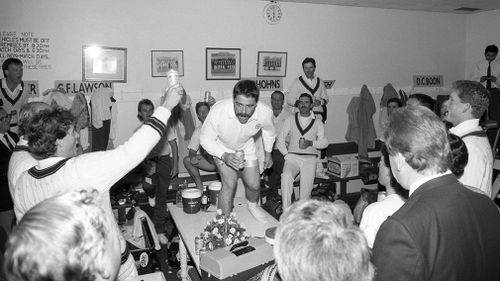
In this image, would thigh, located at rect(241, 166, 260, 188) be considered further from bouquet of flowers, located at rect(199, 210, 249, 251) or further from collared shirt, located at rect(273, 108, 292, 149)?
collared shirt, located at rect(273, 108, 292, 149)

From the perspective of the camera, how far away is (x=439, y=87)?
27.0ft

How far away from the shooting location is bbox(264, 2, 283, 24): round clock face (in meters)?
6.57

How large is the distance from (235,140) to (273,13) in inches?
135

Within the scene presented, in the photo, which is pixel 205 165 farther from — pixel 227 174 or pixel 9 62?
pixel 9 62

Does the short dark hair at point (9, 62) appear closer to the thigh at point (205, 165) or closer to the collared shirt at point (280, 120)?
the thigh at point (205, 165)

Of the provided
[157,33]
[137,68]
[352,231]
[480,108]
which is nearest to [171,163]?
[137,68]

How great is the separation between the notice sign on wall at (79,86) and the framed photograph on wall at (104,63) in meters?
0.07

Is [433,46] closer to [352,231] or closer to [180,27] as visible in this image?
[180,27]

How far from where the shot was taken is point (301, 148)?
551 centimetres

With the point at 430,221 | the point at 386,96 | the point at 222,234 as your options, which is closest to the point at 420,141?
the point at 430,221

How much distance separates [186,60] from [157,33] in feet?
1.84

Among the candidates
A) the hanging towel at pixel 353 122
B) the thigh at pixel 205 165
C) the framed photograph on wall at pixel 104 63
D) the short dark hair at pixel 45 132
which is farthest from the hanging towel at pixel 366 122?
the short dark hair at pixel 45 132

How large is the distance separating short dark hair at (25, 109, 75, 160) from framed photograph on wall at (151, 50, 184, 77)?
13.4 ft

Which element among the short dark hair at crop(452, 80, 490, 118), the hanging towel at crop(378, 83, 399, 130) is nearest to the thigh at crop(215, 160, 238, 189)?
the short dark hair at crop(452, 80, 490, 118)
